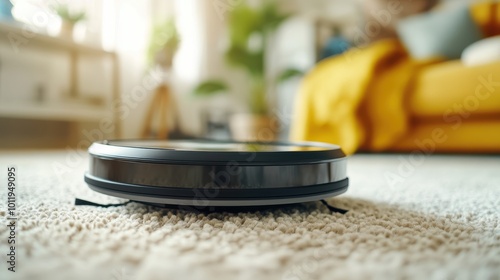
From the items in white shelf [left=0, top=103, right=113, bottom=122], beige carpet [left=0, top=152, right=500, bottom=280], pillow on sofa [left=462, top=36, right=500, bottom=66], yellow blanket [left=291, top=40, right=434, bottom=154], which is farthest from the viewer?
white shelf [left=0, top=103, right=113, bottom=122]

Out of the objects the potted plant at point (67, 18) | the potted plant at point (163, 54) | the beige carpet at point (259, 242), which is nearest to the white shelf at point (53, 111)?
the potted plant at point (163, 54)

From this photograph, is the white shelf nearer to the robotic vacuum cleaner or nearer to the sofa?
the sofa

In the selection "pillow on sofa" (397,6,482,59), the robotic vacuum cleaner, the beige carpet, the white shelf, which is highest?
"pillow on sofa" (397,6,482,59)

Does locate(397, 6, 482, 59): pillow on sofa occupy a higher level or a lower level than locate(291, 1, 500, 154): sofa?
higher

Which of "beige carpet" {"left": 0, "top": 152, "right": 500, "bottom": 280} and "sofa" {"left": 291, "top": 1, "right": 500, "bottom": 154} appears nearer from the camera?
"beige carpet" {"left": 0, "top": 152, "right": 500, "bottom": 280}

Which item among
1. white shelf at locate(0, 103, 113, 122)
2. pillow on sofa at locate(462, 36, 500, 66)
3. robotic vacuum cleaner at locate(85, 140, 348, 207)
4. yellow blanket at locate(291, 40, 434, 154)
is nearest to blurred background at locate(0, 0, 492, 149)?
white shelf at locate(0, 103, 113, 122)

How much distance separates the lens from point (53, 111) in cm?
187

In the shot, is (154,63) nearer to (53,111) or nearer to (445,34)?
(53,111)

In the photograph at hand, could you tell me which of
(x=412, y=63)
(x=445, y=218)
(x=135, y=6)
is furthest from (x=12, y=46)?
(x=445, y=218)

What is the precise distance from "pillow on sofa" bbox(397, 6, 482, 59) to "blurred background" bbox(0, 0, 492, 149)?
0.98ft

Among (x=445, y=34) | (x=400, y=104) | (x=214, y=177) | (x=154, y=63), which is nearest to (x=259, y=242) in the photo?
(x=214, y=177)

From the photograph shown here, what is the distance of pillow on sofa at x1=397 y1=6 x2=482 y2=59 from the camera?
173 cm

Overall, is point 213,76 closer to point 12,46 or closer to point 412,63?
point 12,46

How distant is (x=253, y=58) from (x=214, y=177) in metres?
2.09
